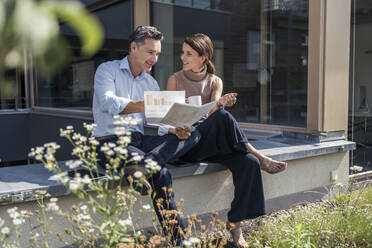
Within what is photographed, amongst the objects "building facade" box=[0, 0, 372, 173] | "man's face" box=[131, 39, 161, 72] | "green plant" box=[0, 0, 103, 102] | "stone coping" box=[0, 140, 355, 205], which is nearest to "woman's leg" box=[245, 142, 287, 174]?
"stone coping" box=[0, 140, 355, 205]

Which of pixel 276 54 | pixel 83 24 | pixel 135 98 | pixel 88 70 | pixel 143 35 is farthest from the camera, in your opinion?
pixel 88 70

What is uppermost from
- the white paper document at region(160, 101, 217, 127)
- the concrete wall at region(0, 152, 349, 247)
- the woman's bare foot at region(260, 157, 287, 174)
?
the white paper document at region(160, 101, 217, 127)

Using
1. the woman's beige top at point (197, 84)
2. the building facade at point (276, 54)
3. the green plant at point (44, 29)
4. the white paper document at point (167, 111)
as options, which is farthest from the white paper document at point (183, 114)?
the green plant at point (44, 29)

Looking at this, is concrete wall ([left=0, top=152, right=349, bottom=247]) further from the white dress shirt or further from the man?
the white dress shirt

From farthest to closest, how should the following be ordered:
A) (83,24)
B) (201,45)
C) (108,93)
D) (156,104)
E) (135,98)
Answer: (201,45) → (135,98) → (108,93) → (156,104) → (83,24)

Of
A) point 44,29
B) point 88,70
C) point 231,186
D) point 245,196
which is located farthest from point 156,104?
point 88,70

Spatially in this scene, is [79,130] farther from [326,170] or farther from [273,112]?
[326,170]

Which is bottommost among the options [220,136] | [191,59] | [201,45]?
[220,136]

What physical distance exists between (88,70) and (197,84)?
394 cm

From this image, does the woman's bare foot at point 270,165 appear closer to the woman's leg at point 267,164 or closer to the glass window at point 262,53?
the woman's leg at point 267,164

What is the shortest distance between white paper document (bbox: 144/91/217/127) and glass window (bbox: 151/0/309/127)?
5.99ft

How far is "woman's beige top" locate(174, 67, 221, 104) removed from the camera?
3.05 meters

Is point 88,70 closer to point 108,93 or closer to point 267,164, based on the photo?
point 108,93

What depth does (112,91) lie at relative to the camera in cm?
262
